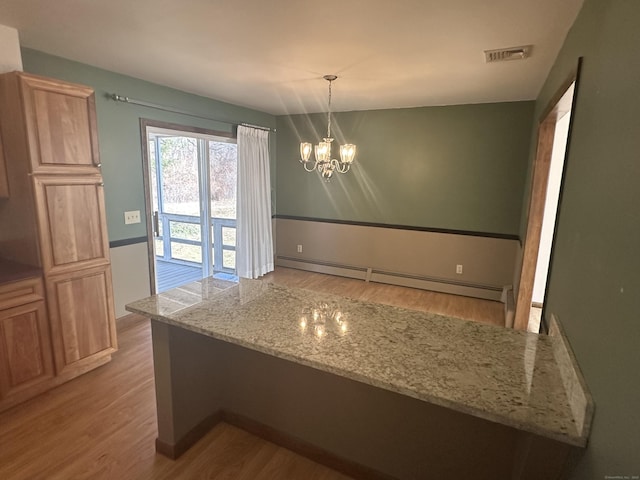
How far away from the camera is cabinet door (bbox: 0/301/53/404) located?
82.8 inches

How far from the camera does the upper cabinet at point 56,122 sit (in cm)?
210

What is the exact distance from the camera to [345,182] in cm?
507

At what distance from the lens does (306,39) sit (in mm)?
2270

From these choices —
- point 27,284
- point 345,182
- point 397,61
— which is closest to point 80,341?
point 27,284

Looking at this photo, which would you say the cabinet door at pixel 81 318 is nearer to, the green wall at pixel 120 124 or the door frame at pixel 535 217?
the green wall at pixel 120 124

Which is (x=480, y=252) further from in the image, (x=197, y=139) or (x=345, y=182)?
(x=197, y=139)

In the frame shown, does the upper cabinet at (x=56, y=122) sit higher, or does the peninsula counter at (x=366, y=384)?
the upper cabinet at (x=56, y=122)

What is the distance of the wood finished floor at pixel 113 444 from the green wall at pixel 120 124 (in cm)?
151

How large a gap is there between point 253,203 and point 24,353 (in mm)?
3109

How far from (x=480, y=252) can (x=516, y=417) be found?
3.77 m

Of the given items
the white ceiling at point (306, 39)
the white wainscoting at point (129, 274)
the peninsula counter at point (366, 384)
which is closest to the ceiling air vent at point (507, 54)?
the white ceiling at point (306, 39)

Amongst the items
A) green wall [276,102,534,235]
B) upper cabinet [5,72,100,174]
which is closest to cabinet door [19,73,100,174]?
upper cabinet [5,72,100,174]

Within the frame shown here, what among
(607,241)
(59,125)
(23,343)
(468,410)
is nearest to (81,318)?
(23,343)

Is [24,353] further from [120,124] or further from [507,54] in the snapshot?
[507,54]
